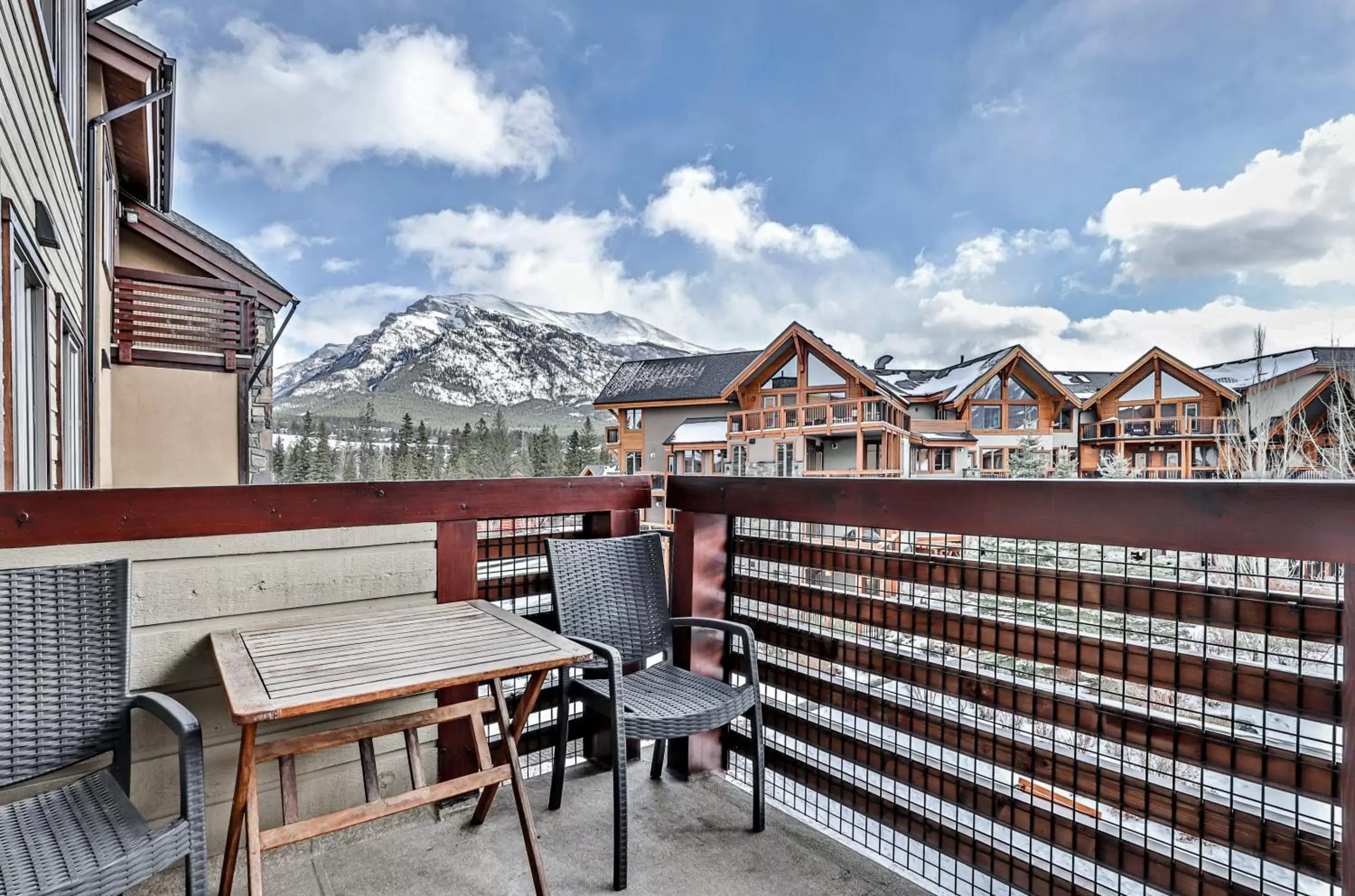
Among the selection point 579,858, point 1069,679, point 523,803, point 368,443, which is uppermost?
point 368,443

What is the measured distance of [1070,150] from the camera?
12.7 metres

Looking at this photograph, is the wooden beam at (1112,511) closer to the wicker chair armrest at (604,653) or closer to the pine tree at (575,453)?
the wicker chair armrest at (604,653)

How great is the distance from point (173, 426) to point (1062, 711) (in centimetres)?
718

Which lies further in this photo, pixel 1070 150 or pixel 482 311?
pixel 1070 150

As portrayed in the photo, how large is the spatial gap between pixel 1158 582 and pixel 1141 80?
1295 cm

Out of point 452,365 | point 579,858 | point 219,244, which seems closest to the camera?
point 579,858

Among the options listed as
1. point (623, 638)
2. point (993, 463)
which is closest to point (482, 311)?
point (623, 638)

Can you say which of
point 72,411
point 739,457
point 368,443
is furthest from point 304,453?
point 739,457

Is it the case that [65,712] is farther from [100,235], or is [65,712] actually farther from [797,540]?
[100,235]

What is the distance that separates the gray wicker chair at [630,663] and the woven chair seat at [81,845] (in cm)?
95

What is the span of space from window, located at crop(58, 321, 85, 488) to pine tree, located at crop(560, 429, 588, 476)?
94.8 inches

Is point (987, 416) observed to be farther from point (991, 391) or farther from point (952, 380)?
point (952, 380)

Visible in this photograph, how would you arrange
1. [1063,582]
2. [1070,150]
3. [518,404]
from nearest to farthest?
1. [1063,582]
2. [518,404]
3. [1070,150]

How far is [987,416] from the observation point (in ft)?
37.8
